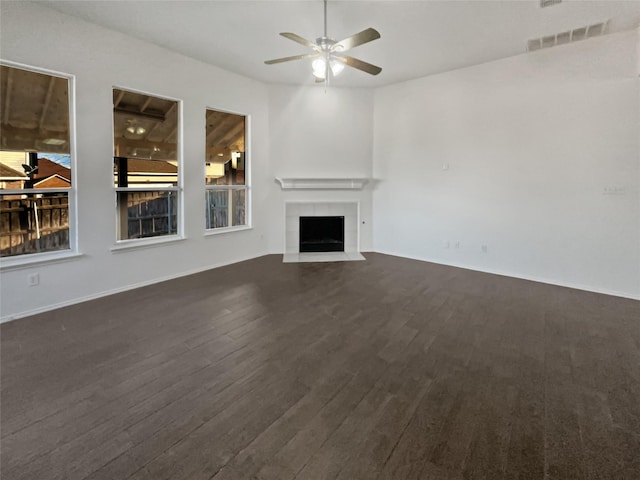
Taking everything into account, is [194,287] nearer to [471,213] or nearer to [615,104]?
[471,213]

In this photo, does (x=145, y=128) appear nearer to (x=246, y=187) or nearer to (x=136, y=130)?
(x=136, y=130)

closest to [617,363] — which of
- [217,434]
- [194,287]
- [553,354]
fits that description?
[553,354]

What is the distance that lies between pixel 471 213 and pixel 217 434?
4728 millimetres

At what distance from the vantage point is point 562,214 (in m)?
4.45

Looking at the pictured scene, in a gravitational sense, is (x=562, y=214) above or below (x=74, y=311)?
above

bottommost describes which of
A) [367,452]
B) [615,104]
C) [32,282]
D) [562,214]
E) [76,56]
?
[367,452]

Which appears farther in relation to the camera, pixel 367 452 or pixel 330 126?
pixel 330 126

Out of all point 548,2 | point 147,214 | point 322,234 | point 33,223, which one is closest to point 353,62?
point 548,2

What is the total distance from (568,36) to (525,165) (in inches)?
59.2

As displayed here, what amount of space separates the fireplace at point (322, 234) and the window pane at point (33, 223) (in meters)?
3.71

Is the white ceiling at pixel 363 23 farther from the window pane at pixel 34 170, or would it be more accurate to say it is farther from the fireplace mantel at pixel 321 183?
the fireplace mantel at pixel 321 183

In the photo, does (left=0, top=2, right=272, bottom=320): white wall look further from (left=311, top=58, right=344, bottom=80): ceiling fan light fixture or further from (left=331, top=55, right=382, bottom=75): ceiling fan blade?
(left=331, top=55, right=382, bottom=75): ceiling fan blade

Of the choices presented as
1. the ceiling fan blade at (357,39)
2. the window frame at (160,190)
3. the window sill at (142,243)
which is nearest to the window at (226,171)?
the window frame at (160,190)

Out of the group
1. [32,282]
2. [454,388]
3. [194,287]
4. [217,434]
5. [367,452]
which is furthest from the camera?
[194,287]
